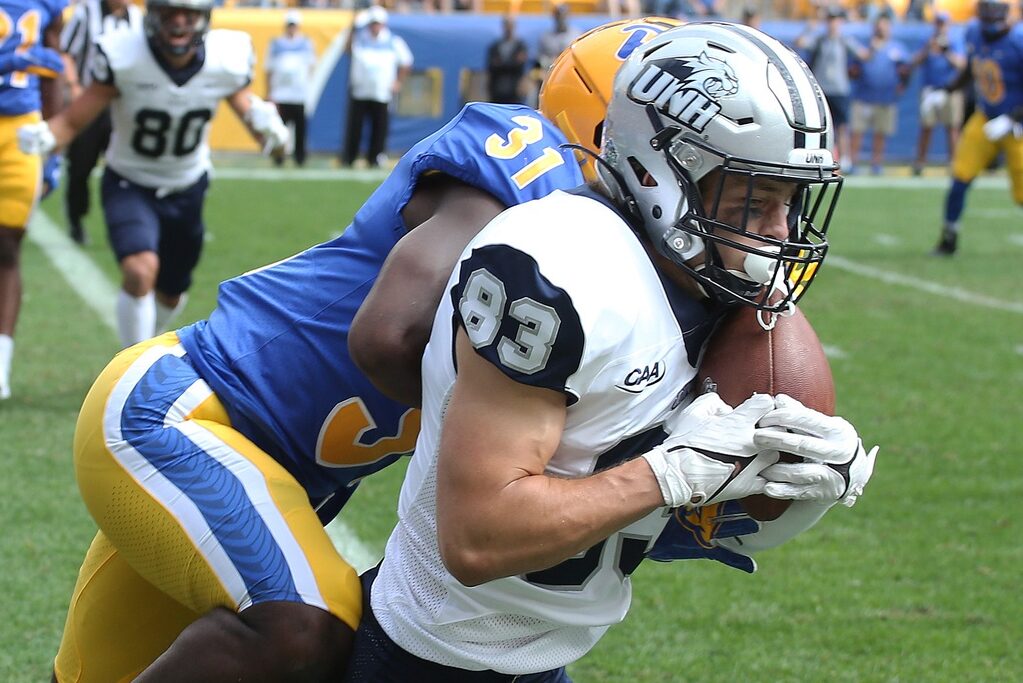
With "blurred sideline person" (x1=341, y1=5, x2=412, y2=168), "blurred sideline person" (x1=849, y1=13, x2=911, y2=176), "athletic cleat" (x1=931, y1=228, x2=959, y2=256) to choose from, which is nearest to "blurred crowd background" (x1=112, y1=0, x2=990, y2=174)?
"blurred sideline person" (x1=849, y1=13, x2=911, y2=176)

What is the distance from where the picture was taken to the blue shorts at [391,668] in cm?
211

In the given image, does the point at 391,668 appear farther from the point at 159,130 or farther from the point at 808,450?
the point at 159,130

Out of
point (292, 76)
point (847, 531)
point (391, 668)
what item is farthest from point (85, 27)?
point (391, 668)

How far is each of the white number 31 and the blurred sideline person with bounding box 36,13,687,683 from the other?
12.2 inches

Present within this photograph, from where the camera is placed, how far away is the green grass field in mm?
3479

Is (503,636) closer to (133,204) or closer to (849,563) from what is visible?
(849,563)

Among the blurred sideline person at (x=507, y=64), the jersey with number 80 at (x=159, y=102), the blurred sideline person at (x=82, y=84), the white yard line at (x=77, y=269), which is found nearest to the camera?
the jersey with number 80 at (x=159, y=102)

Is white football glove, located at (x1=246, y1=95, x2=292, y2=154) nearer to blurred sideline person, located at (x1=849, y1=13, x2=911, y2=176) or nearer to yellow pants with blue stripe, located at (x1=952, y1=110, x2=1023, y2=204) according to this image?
yellow pants with blue stripe, located at (x1=952, y1=110, x2=1023, y2=204)

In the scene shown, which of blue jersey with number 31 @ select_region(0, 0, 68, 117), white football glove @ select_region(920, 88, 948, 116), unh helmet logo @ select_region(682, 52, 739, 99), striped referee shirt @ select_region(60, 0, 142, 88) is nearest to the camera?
unh helmet logo @ select_region(682, 52, 739, 99)

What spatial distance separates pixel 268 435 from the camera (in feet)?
8.16

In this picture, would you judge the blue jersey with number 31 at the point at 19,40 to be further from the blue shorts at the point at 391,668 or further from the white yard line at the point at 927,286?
the white yard line at the point at 927,286

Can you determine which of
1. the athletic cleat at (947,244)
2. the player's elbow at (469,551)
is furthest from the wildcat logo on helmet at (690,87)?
the athletic cleat at (947,244)

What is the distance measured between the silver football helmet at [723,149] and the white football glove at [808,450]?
0.19 metres

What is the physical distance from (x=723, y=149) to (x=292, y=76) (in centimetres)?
1389
